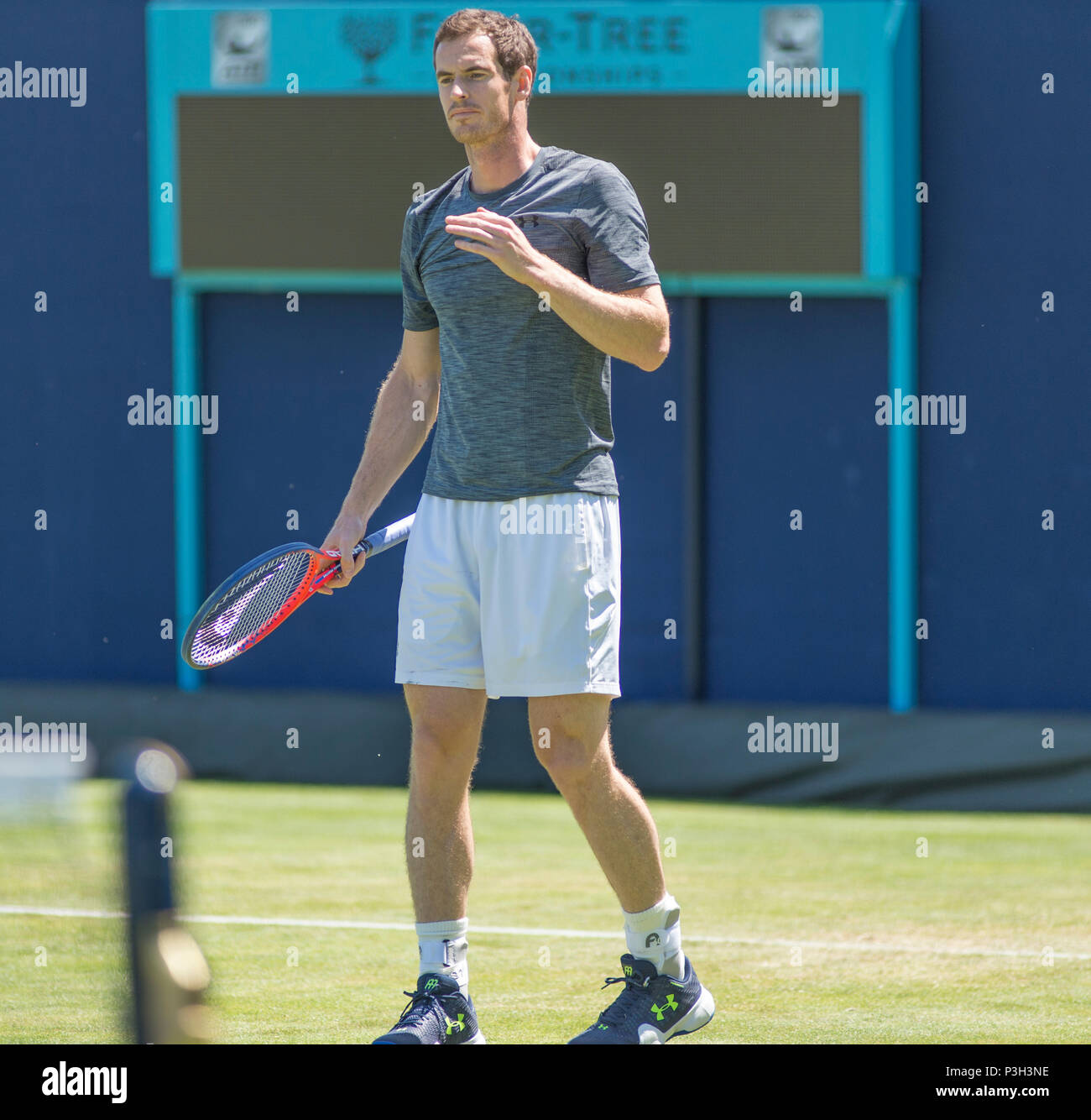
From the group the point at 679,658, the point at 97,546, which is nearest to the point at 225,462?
the point at 97,546

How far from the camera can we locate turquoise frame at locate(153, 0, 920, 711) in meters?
8.85

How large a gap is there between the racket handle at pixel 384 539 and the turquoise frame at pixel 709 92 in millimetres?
4772

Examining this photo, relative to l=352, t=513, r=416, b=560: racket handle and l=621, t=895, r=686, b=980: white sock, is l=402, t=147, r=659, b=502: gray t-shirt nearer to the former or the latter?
l=352, t=513, r=416, b=560: racket handle

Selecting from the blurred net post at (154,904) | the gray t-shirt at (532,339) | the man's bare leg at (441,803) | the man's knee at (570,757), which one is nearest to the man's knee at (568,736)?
the man's knee at (570,757)

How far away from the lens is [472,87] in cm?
423

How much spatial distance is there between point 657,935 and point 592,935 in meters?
1.53

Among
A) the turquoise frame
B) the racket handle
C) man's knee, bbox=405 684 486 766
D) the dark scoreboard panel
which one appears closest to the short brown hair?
the racket handle

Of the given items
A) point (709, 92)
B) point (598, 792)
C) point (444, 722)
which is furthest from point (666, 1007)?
point (709, 92)

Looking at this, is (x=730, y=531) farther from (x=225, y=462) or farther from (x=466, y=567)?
(x=466, y=567)

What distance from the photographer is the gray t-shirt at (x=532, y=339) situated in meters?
4.25

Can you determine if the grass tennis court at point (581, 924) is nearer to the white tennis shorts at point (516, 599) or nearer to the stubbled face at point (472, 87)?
the white tennis shorts at point (516, 599)

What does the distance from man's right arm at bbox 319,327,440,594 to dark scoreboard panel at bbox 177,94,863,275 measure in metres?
4.47

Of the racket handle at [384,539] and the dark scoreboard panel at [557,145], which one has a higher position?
the dark scoreboard panel at [557,145]

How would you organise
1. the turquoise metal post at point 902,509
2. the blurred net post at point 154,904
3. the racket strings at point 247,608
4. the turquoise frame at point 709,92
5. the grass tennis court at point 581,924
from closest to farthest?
the blurred net post at point 154,904 < the grass tennis court at point 581,924 < the racket strings at point 247,608 < the turquoise frame at point 709,92 < the turquoise metal post at point 902,509
